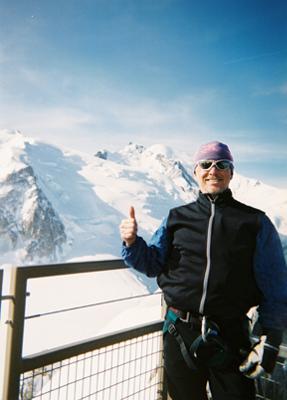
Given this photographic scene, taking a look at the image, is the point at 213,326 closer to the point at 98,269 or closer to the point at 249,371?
the point at 249,371

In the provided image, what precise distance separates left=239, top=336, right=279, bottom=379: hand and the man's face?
703 millimetres

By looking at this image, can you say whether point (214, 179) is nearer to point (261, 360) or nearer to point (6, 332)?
point (261, 360)

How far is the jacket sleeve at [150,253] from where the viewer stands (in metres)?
1.75

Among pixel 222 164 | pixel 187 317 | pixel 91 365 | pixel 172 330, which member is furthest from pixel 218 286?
pixel 91 365

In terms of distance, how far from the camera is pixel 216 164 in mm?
1749

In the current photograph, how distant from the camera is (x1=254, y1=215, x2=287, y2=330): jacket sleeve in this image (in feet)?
5.27

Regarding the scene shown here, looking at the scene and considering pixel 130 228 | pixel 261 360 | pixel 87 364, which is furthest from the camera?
pixel 87 364

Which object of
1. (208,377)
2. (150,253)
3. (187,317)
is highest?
(150,253)

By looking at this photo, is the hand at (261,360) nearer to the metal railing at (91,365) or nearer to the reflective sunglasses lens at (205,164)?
the metal railing at (91,365)

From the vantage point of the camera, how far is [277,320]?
1.61 meters

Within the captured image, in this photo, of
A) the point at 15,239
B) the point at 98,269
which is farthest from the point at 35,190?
the point at 98,269

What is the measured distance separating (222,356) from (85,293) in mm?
100110

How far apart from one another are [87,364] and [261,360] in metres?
0.96

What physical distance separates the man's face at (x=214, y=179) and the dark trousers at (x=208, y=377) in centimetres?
63
